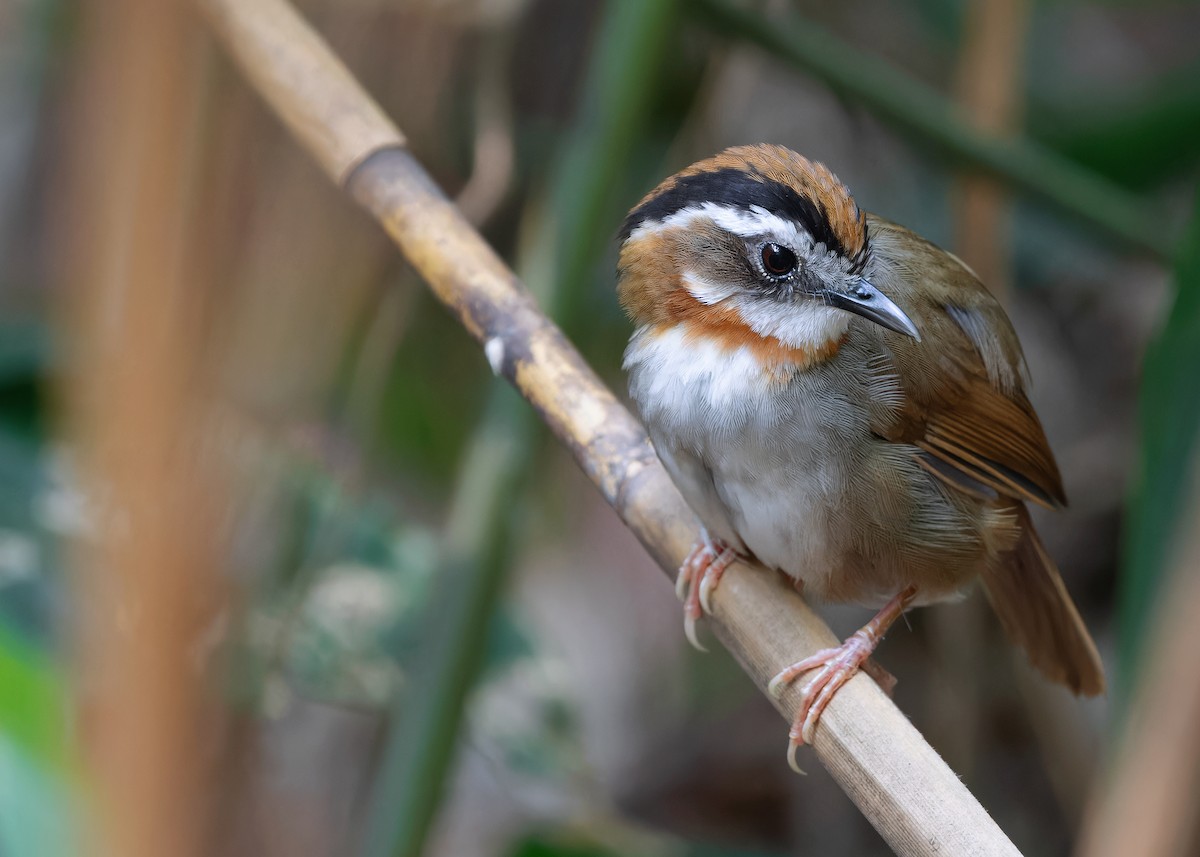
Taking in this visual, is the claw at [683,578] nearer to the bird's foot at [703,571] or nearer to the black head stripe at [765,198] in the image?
the bird's foot at [703,571]

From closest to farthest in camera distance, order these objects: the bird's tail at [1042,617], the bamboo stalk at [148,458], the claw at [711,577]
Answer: the bamboo stalk at [148,458], the claw at [711,577], the bird's tail at [1042,617]

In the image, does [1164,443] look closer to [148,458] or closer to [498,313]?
[498,313]

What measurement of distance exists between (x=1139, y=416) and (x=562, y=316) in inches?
43.0

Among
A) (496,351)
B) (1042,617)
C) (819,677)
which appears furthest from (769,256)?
(1042,617)

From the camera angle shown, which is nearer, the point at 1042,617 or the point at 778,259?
the point at 778,259

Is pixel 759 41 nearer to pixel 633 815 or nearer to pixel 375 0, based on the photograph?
pixel 375 0

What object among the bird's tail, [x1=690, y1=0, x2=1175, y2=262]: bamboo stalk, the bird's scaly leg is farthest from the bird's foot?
[x1=690, y1=0, x2=1175, y2=262]: bamboo stalk

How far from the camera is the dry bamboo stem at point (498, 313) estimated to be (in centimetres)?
202

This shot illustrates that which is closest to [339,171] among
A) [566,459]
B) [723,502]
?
[723,502]

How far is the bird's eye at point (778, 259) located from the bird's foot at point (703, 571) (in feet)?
1.61

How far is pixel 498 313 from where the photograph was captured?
207 cm

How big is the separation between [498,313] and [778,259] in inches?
19.0

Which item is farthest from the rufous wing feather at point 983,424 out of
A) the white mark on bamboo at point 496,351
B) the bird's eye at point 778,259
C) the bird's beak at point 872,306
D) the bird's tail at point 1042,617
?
the white mark on bamboo at point 496,351

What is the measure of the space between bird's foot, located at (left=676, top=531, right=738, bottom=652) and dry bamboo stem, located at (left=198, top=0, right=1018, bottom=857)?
0.10 ft
